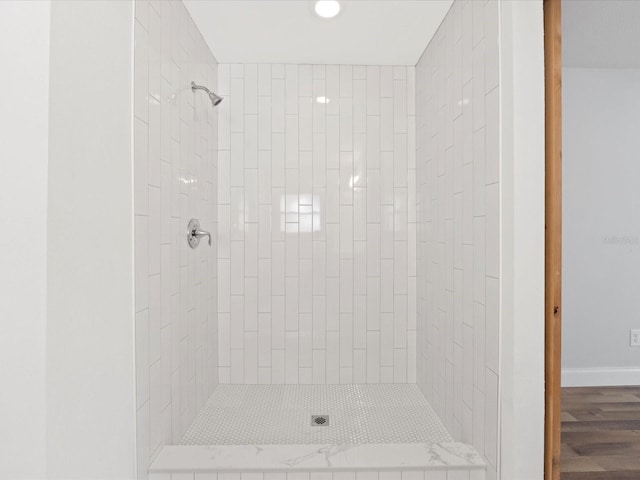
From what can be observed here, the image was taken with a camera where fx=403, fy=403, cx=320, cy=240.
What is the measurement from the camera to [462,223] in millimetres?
1752

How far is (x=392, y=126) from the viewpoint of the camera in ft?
8.50

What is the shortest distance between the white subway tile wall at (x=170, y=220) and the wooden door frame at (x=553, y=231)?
4.55 feet

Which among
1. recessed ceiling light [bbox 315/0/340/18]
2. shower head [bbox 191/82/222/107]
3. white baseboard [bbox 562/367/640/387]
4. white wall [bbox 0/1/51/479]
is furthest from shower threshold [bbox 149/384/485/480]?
recessed ceiling light [bbox 315/0/340/18]

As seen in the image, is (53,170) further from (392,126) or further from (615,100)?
(615,100)

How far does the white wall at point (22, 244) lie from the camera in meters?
0.95

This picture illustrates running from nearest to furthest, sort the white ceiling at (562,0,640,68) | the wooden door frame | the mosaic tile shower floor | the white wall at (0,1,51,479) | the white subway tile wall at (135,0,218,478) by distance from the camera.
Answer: the white wall at (0,1,51,479) → the wooden door frame → the white subway tile wall at (135,0,218,478) → the mosaic tile shower floor → the white ceiling at (562,0,640,68)

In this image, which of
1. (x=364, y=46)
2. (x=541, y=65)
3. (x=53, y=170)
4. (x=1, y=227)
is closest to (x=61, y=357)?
(x=1, y=227)

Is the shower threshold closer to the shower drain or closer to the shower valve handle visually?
the shower drain

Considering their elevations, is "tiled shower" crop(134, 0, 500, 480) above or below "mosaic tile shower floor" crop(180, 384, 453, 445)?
above

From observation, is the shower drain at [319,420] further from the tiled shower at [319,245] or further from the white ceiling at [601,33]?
the white ceiling at [601,33]

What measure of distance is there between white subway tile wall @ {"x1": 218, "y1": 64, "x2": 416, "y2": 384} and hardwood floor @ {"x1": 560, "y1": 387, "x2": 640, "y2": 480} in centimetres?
97

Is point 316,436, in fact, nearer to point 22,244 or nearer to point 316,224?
point 316,224

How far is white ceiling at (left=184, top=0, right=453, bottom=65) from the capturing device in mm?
1930

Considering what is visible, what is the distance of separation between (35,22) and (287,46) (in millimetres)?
1558
